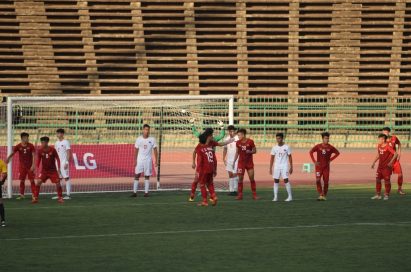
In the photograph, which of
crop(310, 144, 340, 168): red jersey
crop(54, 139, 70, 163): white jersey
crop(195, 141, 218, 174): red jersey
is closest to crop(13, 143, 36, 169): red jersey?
crop(54, 139, 70, 163): white jersey

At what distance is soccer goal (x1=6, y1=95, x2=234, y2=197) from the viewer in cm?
2455

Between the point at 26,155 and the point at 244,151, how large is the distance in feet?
16.2

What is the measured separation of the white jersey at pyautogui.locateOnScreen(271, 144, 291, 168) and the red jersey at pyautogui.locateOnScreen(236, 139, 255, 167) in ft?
2.99

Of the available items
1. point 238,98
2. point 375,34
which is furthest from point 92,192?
point 375,34

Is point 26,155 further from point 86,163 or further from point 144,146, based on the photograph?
point 86,163

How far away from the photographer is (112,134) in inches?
1310

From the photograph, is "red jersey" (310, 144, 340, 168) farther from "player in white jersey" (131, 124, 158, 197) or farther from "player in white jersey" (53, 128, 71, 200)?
"player in white jersey" (53, 128, 71, 200)

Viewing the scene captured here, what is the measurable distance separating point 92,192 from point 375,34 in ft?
75.7

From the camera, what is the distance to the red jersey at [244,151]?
73.0ft

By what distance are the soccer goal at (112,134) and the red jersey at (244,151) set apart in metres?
2.25

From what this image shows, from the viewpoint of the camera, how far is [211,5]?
140 ft

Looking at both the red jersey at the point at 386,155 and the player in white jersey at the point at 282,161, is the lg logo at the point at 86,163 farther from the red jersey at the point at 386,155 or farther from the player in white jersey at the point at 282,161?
the red jersey at the point at 386,155

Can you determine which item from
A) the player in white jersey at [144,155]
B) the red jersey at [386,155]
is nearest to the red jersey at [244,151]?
the player in white jersey at [144,155]

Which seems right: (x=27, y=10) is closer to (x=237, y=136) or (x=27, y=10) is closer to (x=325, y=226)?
(x=237, y=136)
